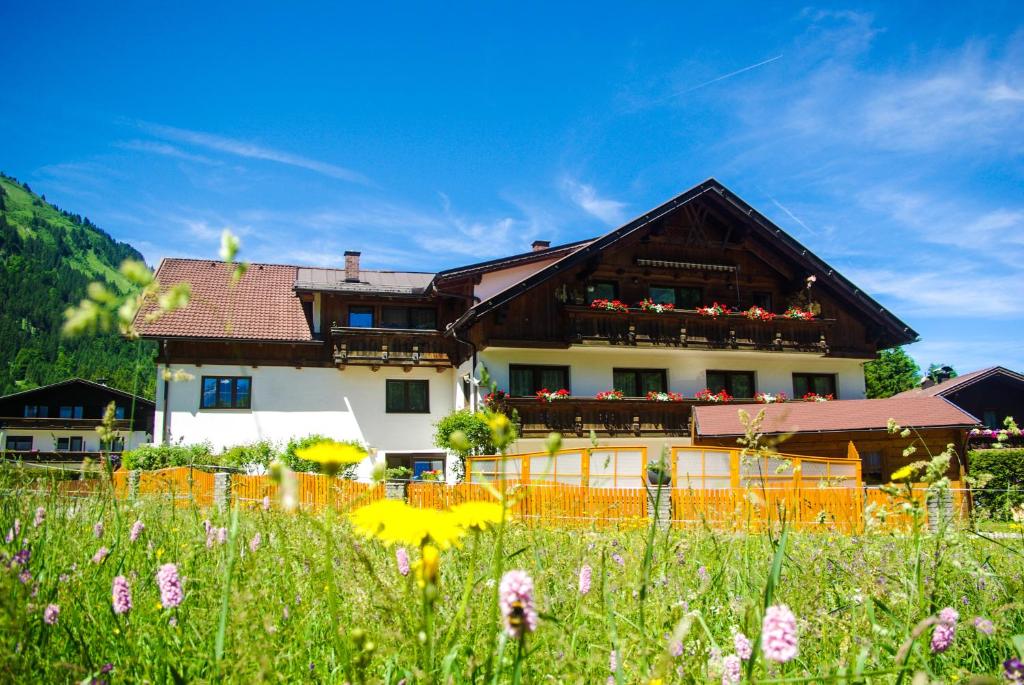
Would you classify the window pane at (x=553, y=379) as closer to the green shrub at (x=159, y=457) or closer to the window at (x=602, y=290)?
the window at (x=602, y=290)

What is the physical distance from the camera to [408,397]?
27.4m

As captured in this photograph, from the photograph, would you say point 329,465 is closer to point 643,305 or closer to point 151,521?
point 151,521

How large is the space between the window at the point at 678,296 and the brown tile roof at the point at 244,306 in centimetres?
1227

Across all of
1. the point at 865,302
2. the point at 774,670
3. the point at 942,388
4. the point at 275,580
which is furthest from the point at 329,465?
the point at 942,388

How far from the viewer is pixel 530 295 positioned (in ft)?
79.5

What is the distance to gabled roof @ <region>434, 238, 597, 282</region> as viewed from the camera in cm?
2514

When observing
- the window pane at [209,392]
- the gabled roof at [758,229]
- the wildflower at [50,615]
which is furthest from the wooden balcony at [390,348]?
the wildflower at [50,615]

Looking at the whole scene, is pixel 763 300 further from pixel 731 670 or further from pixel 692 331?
pixel 731 670

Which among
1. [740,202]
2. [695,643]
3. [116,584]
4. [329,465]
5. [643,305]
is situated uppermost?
[740,202]

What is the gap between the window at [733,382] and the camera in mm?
26688

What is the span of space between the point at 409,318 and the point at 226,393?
677 centimetres

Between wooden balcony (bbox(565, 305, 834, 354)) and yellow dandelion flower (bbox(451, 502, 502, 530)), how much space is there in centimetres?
2248

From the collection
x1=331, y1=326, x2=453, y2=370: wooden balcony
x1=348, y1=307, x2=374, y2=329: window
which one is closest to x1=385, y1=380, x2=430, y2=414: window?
x1=331, y1=326, x2=453, y2=370: wooden balcony

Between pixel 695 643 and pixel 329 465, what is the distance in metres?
1.54
